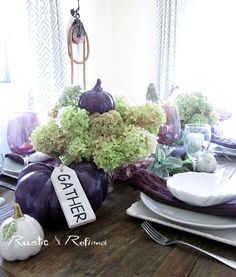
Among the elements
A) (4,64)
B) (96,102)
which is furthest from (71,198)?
(4,64)

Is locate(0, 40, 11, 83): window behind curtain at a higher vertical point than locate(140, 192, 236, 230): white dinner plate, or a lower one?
higher

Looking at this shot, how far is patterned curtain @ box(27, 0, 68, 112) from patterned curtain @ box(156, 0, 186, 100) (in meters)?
1.07

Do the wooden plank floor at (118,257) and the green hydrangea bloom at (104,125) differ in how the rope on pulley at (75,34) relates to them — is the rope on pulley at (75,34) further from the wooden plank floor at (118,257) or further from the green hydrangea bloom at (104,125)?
the wooden plank floor at (118,257)

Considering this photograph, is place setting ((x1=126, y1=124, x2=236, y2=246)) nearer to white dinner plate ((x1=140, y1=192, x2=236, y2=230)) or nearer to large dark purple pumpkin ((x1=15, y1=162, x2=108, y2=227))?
white dinner plate ((x1=140, y1=192, x2=236, y2=230))

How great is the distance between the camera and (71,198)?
24.8 inches

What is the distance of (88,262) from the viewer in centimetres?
52

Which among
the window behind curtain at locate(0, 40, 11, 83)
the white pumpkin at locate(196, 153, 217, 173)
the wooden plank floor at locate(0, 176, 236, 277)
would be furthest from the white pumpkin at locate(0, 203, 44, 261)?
the window behind curtain at locate(0, 40, 11, 83)

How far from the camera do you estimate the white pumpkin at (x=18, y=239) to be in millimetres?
509

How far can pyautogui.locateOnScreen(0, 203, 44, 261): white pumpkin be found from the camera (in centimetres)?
51

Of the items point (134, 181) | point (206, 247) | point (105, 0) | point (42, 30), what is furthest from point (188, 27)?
point (206, 247)

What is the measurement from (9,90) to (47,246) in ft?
5.86

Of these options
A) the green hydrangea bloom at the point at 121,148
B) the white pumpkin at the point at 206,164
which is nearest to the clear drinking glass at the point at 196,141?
the white pumpkin at the point at 206,164

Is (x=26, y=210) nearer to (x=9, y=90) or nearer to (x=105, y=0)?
(x=9, y=90)

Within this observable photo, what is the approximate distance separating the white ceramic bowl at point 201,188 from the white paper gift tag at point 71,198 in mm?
214
